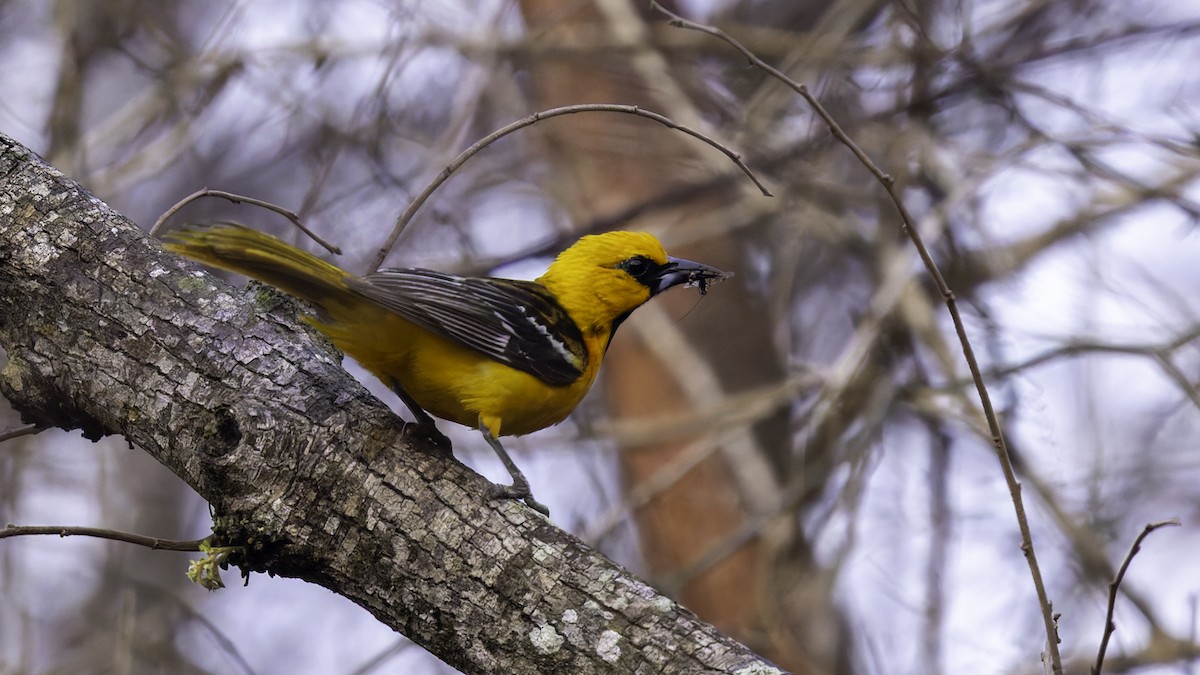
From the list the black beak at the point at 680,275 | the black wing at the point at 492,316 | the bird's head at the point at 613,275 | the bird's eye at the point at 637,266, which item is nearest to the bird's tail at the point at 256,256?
the black wing at the point at 492,316

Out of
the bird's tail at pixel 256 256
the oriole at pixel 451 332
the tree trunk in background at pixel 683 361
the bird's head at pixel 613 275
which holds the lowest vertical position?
the bird's tail at pixel 256 256

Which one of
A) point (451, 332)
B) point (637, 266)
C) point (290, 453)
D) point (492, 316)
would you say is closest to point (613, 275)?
point (637, 266)

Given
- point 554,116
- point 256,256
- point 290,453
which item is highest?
point 554,116

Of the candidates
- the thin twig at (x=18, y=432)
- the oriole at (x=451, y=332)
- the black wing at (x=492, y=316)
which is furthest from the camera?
the black wing at (x=492, y=316)

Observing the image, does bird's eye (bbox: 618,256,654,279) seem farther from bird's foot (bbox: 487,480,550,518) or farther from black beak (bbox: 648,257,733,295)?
bird's foot (bbox: 487,480,550,518)

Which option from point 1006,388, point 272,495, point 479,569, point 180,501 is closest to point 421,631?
point 479,569

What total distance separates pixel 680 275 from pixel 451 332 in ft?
5.08

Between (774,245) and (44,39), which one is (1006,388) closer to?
(774,245)

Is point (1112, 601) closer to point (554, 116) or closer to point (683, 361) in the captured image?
point (554, 116)

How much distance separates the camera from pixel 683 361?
828 centimetres

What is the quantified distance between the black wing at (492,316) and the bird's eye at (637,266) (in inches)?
17.3

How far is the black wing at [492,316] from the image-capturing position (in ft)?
10.3

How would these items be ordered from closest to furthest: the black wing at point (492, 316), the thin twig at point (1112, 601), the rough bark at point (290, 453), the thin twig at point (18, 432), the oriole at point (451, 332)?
the thin twig at point (1112, 601), the rough bark at point (290, 453), the oriole at point (451, 332), the thin twig at point (18, 432), the black wing at point (492, 316)

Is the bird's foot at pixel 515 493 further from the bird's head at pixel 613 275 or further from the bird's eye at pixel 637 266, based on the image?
the bird's eye at pixel 637 266
